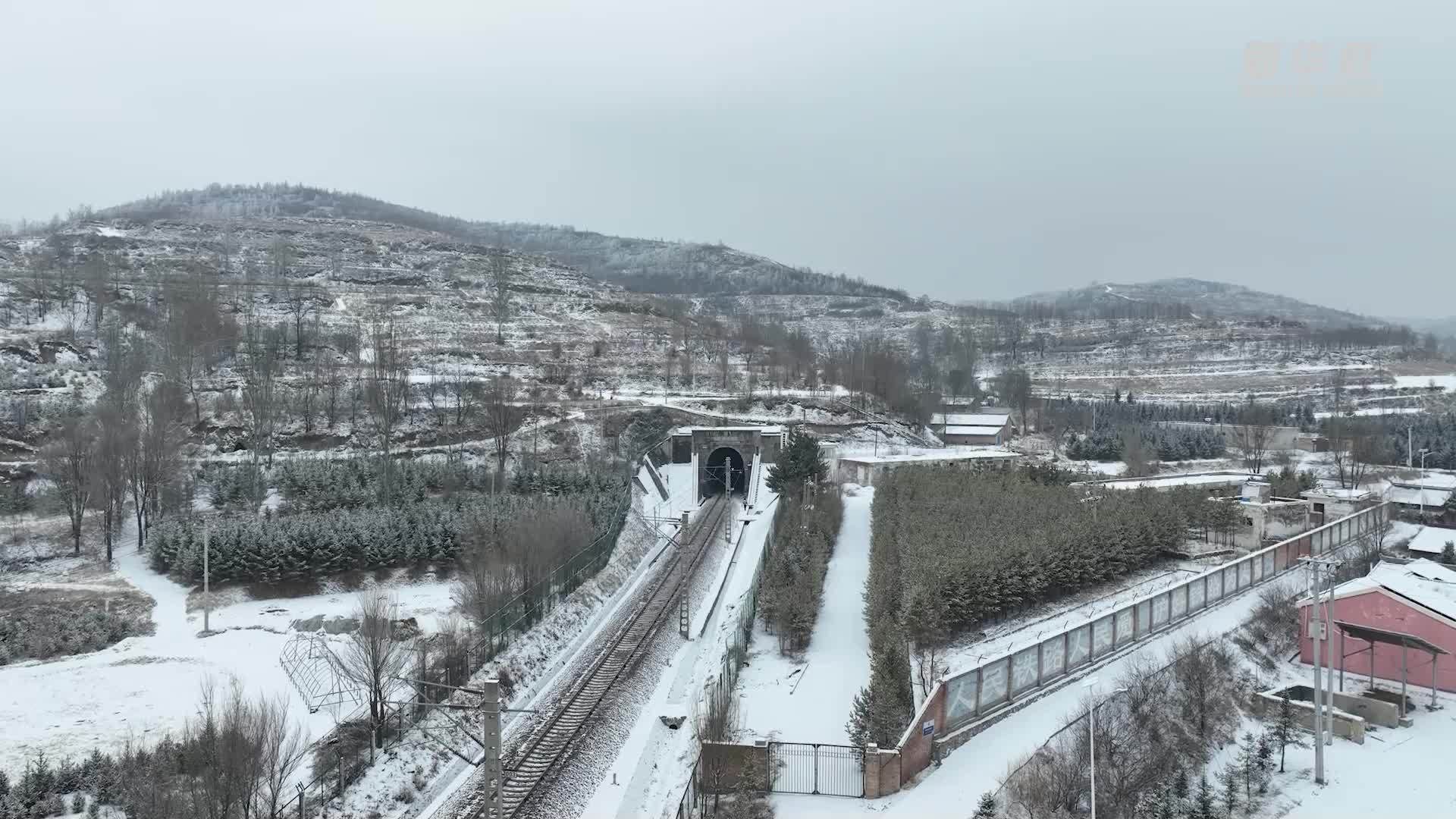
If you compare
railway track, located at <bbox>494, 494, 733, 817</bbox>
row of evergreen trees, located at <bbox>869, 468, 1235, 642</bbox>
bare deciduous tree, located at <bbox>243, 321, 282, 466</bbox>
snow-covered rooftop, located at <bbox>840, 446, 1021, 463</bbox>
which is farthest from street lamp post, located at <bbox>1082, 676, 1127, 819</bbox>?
bare deciduous tree, located at <bbox>243, 321, 282, 466</bbox>

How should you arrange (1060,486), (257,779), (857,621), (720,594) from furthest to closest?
(1060,486) → (720,594) → (857,621) → (257,779)

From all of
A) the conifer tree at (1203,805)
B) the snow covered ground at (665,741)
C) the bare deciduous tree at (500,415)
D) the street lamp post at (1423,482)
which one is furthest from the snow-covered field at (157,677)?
the street lamp post at (1423,482)

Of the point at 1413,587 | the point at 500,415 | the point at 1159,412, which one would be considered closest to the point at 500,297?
the point at 500,415

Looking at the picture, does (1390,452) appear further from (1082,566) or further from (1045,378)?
(1045,378)

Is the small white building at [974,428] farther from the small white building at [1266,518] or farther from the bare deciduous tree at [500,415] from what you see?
the bare deciduous tree at [500,415]

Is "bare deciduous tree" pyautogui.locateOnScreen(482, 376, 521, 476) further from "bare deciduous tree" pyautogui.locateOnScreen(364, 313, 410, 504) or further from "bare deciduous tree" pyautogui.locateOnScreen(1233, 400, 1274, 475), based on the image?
"bare deciduous tree" pyautogui.locateOnScreen(1233, 400, 1274, 475)

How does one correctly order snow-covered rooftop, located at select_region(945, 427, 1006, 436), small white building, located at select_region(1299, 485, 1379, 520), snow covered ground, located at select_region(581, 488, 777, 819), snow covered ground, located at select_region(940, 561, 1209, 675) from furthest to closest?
snow-covered rooftop, located at select_region(945, 427, 1006, 436) < small white building, located at select_region(1299, 485, 1379, 520) < snow covered ground, located at select_region(940, 561, 1209, 675) < snow covered ground, located at select_region(581, 488, 777, 819)

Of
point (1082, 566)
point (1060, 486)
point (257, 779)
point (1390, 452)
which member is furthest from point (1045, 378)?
point (257, 779)
